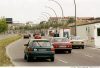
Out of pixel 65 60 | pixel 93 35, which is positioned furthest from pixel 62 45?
pixel 93 35

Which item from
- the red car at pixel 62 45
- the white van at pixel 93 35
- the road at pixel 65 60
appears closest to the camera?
the road at pixel 65 60

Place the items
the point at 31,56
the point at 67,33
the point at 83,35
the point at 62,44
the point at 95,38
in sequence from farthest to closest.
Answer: the point at 67,33 < the point at 83,35 < the point at 95,38 < the point at 62,44 < the point at 31,56

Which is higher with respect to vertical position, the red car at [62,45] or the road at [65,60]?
the red car at [62,45]

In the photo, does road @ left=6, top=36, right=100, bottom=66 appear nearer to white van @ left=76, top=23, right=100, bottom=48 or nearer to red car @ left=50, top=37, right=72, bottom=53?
red car @ left=50, top=37, right=72, bottom=53

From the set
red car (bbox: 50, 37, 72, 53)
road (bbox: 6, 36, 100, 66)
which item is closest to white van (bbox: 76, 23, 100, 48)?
red car (bbox: 50, 37, 72, 53)

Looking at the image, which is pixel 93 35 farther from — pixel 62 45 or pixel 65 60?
pixel 65 60

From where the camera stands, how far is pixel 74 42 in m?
30.2

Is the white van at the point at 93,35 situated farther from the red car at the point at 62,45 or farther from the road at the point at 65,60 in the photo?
the road at the point at 65,60

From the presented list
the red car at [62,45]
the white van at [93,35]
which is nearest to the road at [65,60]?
the red car at [62,45]

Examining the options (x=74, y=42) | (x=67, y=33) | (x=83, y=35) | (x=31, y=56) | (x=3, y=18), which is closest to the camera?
(x=31, y=56)

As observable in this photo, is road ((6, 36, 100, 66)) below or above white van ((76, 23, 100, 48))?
below

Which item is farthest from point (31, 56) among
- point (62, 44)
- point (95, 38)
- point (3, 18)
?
point (3, 18)

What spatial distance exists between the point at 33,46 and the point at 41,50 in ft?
1.75

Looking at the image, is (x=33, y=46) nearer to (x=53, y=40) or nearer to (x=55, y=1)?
(x=53, y=40)
